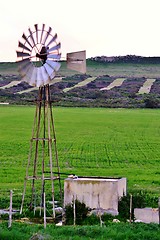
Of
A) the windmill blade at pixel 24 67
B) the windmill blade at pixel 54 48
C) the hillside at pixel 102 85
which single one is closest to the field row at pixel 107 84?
the hillside at pixel 102 85

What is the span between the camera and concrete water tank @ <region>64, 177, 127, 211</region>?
23922 mm

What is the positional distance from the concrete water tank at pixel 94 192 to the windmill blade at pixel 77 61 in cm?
419

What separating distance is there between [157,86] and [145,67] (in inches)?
2095

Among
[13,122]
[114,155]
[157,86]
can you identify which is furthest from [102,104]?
[114,155]

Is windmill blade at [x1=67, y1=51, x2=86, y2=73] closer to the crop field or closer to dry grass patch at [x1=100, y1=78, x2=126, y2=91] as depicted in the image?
the crop field

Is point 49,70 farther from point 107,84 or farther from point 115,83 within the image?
point 115,83

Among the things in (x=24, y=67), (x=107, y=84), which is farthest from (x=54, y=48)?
(x=107, y=84)

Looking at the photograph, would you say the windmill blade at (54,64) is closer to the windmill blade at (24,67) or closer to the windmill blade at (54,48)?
the windmill blade at (54,48)

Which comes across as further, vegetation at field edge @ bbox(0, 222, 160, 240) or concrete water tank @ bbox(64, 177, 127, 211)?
concrete water tank @ bbox(64, 177, 127, 211)

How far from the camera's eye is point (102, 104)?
4035 inches

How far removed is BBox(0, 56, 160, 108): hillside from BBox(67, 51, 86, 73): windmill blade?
39.0m

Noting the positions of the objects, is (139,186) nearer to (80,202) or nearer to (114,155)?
(80,202)

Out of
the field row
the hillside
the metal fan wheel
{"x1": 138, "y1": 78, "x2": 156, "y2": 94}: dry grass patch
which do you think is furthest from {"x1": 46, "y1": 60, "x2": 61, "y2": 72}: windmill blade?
{"x1": 138, "y1": 78, "x2": 156, "y2": 94}: dry grass patch

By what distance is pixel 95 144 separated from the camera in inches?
2128
